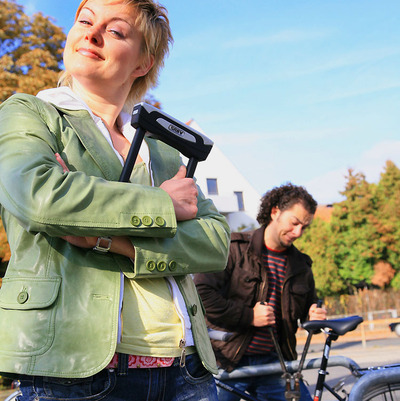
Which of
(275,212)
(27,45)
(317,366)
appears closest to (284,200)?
(275,212)

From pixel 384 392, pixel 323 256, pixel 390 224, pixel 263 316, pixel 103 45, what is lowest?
pixel 384 392

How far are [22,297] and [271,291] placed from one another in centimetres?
309

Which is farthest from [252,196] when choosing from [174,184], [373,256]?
[174,184]

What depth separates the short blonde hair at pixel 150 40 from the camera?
185 cm

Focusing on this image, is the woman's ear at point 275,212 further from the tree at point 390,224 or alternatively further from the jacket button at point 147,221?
the tree at point 390,224

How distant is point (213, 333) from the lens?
3826 millimetres

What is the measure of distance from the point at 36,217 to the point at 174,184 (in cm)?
46

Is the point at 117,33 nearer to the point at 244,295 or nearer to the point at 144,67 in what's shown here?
the point at 144,67

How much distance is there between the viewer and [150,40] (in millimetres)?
1890

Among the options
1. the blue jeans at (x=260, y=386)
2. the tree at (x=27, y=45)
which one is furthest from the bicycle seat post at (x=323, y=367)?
→ the tree at (x=27, y=45)

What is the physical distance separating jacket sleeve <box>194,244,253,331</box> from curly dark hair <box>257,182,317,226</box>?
73 cm

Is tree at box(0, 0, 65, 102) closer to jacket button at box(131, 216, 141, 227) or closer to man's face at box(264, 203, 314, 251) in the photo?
man's face at box(264, 203, 314, 251)

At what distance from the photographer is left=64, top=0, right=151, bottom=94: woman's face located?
5.68 ft

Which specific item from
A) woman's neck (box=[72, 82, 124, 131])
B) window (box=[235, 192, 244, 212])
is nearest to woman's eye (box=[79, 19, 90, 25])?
woman's neck (box=[72, 82, 124, 131])
